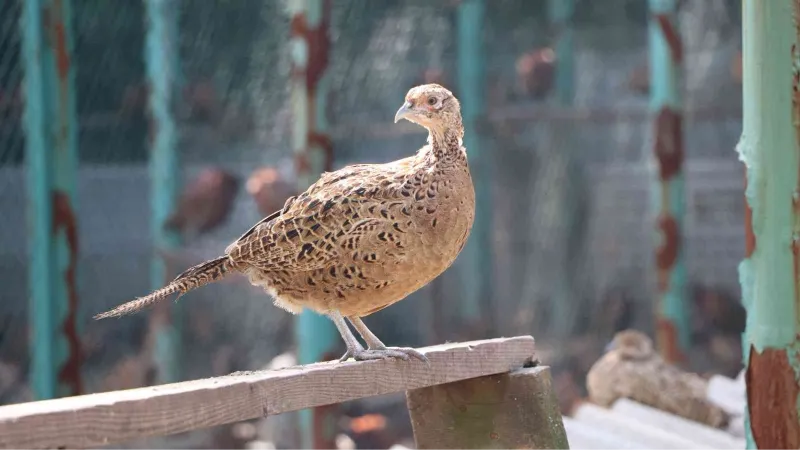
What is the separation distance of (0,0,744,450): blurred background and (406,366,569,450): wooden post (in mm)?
1974

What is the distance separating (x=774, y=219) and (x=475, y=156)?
4.36 meters

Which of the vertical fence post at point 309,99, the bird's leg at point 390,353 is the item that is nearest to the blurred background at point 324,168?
the vertical fence post at point 309,99

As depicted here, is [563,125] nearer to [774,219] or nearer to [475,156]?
[475,156]

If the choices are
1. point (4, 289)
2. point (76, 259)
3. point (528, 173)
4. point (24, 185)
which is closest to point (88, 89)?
point (24, 185)

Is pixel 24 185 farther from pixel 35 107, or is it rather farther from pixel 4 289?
pixel 35 107

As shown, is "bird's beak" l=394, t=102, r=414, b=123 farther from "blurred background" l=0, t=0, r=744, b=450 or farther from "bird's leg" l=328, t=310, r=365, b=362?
"blurred background" l=0, t=0, r=744, b=450

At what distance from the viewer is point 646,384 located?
209 inches

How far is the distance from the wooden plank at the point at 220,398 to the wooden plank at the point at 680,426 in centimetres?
141

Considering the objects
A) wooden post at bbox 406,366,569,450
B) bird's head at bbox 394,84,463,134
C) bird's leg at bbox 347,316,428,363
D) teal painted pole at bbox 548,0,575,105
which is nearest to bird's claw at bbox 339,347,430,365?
bird's leg at bbox 347,316,428,363

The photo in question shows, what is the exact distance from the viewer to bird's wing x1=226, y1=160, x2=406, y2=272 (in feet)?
10.4

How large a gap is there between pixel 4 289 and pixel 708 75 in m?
5.57

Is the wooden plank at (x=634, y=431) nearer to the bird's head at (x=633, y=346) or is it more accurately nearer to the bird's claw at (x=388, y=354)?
the bird's head at (x=633, y=346)

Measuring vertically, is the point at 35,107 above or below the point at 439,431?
above

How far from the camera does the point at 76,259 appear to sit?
580cm
